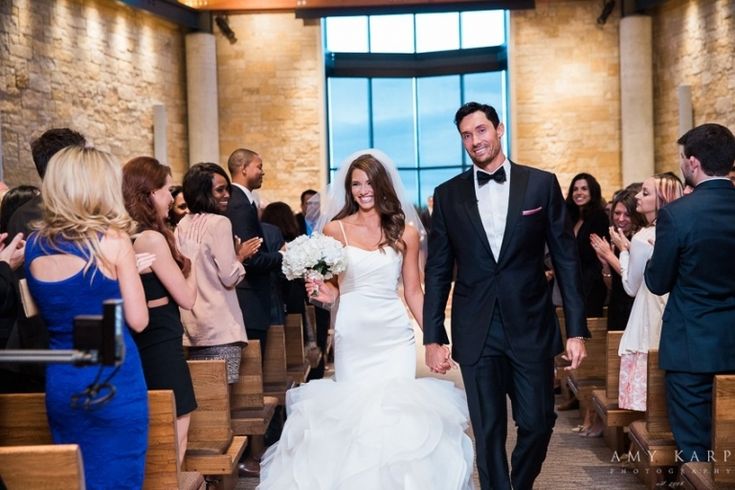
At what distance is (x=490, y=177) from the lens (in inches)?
155

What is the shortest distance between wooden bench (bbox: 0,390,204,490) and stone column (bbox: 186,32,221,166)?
14897mm

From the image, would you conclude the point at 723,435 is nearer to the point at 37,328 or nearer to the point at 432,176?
the point at 37,328

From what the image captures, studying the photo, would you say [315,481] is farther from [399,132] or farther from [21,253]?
[399,132]

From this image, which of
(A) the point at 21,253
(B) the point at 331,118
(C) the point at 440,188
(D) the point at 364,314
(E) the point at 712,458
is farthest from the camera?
(B) the point at 331,118

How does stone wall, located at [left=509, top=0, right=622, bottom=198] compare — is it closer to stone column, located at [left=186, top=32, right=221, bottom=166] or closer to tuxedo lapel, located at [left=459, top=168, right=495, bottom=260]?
stone column, located at [left=186, top=32, right=221, bottom=166]

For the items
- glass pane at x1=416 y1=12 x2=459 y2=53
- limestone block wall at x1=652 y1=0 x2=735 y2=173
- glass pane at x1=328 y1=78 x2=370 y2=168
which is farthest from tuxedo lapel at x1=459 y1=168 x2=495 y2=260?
glass pane at x1=416 y1=12 x2=459 y2=53

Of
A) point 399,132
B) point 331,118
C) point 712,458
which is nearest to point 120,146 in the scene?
point 331,118

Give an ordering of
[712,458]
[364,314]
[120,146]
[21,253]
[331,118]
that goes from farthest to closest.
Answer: [331,118] → [120,146] → [364,314] → [21,253] → [712,458]

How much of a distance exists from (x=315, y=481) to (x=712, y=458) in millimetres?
1662

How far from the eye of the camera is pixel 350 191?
480cm

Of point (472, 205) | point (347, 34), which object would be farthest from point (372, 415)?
point (347, 34)

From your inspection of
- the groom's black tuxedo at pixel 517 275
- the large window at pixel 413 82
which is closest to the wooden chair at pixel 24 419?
the groom's black tuxedo at pixel 517 275

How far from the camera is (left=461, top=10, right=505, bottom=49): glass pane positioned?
68.7 feet

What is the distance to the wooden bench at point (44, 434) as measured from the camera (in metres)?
3.24
